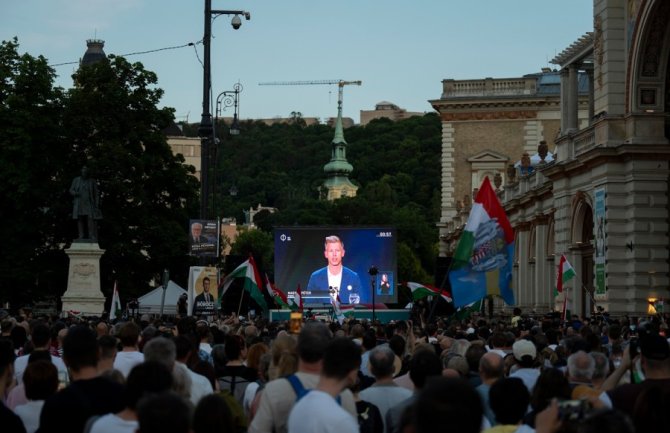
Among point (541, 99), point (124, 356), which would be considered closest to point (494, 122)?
point (541, 99)

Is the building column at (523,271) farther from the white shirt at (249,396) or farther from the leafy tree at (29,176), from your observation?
the white shirt at (249,396)

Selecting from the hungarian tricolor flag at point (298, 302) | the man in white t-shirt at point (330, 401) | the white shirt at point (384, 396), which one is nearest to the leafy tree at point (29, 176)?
the hungarian tricolor flag at point (298, 302)

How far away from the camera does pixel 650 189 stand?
4156 cm

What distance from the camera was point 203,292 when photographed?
3766 cm

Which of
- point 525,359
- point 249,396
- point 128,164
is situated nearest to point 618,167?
point 128,164

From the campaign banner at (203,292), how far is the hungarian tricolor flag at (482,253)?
13.5 m

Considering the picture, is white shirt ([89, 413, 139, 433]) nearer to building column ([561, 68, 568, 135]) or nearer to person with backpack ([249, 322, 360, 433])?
person with backpack ([249, 322, 360, 433])

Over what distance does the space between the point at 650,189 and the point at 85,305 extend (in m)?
17.4

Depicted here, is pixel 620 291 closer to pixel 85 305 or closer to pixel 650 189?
pixel 650 189

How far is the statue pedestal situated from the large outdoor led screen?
2208cm

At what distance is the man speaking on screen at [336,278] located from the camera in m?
67.9

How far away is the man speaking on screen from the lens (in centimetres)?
6794

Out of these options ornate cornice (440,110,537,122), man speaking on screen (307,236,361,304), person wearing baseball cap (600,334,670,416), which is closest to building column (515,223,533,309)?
man speaking on screen (307,236,361,304)

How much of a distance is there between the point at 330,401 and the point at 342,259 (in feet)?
200
